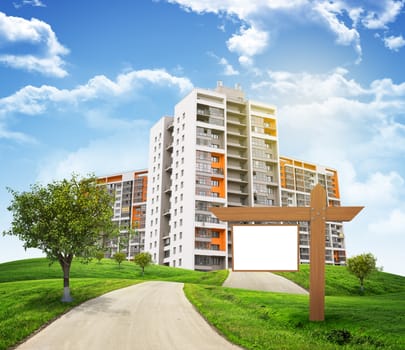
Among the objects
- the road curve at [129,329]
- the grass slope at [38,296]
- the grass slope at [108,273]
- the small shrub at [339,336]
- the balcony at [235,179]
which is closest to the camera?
the small shrub at [339,336]

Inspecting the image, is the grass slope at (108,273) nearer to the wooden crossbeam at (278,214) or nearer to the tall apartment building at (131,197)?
the wooden crossbeam at (278,214)

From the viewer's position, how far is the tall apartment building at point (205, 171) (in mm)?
81688

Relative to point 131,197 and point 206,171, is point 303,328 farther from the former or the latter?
point 131,197

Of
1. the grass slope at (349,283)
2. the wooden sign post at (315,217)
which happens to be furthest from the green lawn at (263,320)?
the grass slope at (349,283)

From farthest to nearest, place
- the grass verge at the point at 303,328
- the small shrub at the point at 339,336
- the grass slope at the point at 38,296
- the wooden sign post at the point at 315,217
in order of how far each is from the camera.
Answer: the grass slope at the point at 38,296 → the wooden sign post at the point at 315,217 → the small shrub at the point at 339,336 → the grass verge at the point at 303,328

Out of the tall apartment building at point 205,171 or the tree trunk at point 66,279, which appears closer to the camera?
the tree trunk at point 66,279

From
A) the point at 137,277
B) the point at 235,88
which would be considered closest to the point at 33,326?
the point at 137,277

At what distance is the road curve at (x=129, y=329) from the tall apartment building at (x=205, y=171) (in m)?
55.6

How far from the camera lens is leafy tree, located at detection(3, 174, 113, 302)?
26250mm

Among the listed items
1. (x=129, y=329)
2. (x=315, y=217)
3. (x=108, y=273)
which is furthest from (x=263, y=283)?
(x=129, y=329)

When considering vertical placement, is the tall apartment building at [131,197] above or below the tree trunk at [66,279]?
above

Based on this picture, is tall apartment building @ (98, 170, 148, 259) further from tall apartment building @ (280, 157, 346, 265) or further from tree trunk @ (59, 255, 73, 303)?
tree trunk @ (59, 255, 73, 303)

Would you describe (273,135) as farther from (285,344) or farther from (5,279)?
(285,344)

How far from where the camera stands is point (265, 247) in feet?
55.7
